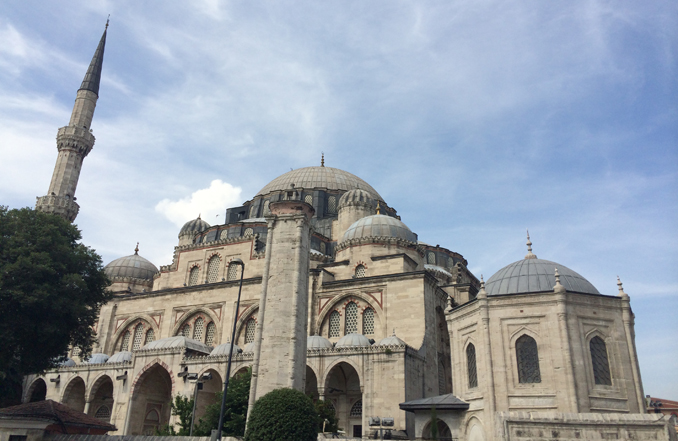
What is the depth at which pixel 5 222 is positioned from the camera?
21.4m

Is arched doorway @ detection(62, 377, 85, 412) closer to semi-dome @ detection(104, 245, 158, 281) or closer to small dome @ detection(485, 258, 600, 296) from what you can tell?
semi-dome @ detection(104, 245, 158, 281)

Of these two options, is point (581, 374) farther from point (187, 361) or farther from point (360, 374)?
point (187, 361)

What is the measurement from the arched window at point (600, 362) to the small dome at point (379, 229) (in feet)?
50.5

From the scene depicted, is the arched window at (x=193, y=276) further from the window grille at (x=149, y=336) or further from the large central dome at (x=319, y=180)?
the large central dome at (x=319, y=180)

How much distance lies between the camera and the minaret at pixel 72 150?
37.2 metres

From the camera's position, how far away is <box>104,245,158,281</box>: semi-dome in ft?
142

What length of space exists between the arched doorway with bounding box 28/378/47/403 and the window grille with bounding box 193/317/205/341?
10187 mm

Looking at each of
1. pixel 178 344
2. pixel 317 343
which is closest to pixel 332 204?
pixel 178 344

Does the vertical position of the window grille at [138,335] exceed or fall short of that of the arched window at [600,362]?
it exceeds it

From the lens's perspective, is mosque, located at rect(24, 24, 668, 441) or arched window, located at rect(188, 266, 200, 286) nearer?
mosque, located at rect(24, 24, 668, 441)

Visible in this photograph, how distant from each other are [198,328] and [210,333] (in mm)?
1116

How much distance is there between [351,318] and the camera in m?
29.8

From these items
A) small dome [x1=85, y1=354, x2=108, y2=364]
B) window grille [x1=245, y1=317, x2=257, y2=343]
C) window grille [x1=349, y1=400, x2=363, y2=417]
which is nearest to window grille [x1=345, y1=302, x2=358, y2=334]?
window grille [x1=349, y1=400, x2=363, y2=417]

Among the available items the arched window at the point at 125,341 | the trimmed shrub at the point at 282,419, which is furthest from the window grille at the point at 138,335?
the trimmed shrub at the point at 282,419
